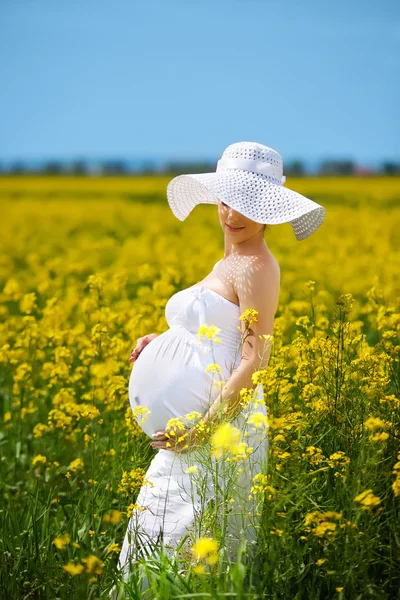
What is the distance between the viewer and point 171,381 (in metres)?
3.17

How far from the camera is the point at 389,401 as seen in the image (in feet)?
10.8

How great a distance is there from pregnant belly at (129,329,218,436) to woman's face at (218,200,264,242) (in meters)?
0.43

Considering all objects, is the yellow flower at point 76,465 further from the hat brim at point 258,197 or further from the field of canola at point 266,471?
the hat brim at point 258,197

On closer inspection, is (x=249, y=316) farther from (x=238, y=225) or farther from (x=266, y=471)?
(x=266, y=471)

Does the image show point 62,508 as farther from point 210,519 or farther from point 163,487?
point 210,519

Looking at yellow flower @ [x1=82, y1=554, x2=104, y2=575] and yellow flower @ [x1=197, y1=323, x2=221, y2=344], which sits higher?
yellow flower @ [x1=197, y1=323, x2=221, y2=344]

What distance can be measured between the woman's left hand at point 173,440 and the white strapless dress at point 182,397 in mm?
33

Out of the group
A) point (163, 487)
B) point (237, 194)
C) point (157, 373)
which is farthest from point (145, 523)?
point (237, 194)

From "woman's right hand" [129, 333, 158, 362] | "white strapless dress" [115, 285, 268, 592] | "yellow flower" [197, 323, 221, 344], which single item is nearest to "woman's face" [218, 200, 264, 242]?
"white strapless dress" [115, 285, 268, 592]

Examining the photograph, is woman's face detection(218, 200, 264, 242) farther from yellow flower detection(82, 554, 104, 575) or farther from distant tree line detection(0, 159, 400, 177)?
distant tree line detection(0, 159, 400, 177)

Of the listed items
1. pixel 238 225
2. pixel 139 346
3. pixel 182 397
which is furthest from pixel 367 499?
pixel 139 346

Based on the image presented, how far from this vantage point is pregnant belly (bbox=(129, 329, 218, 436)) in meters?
3.15

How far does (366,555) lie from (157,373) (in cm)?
→ 98

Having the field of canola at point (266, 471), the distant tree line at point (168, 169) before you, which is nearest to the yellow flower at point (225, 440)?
the field of canola at point (266, 471)
